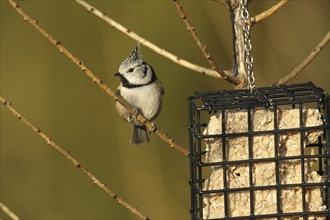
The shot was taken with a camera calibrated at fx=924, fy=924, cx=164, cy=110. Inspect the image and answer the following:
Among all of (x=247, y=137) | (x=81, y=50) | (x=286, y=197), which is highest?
(x=81, y=50)

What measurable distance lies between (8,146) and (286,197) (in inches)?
176

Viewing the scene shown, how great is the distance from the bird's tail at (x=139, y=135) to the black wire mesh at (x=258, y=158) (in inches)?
88.7

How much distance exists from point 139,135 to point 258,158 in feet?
8.20

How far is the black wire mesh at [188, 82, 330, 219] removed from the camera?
149 inches

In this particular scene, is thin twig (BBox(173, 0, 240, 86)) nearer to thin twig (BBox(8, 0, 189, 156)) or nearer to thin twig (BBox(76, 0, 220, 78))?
thin twig (BBox(76, 0, 220, 78))

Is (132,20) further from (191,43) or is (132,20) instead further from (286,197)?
(286,197)

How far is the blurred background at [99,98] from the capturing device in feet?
22.7

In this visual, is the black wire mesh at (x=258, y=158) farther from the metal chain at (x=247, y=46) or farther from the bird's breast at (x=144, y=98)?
the bird's breast at (x=144, y=98)

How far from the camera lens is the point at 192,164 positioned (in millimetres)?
4023

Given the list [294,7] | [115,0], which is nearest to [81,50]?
[115,0]

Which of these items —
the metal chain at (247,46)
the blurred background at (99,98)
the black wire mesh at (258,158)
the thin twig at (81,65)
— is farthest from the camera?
the blurred background at (99,98)

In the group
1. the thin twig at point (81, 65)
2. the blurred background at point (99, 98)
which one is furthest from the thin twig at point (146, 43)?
the blurred background at point (99, 98)

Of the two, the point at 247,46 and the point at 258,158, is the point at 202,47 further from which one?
the point at 258,158

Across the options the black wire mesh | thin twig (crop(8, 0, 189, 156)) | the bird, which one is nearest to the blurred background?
the bird
